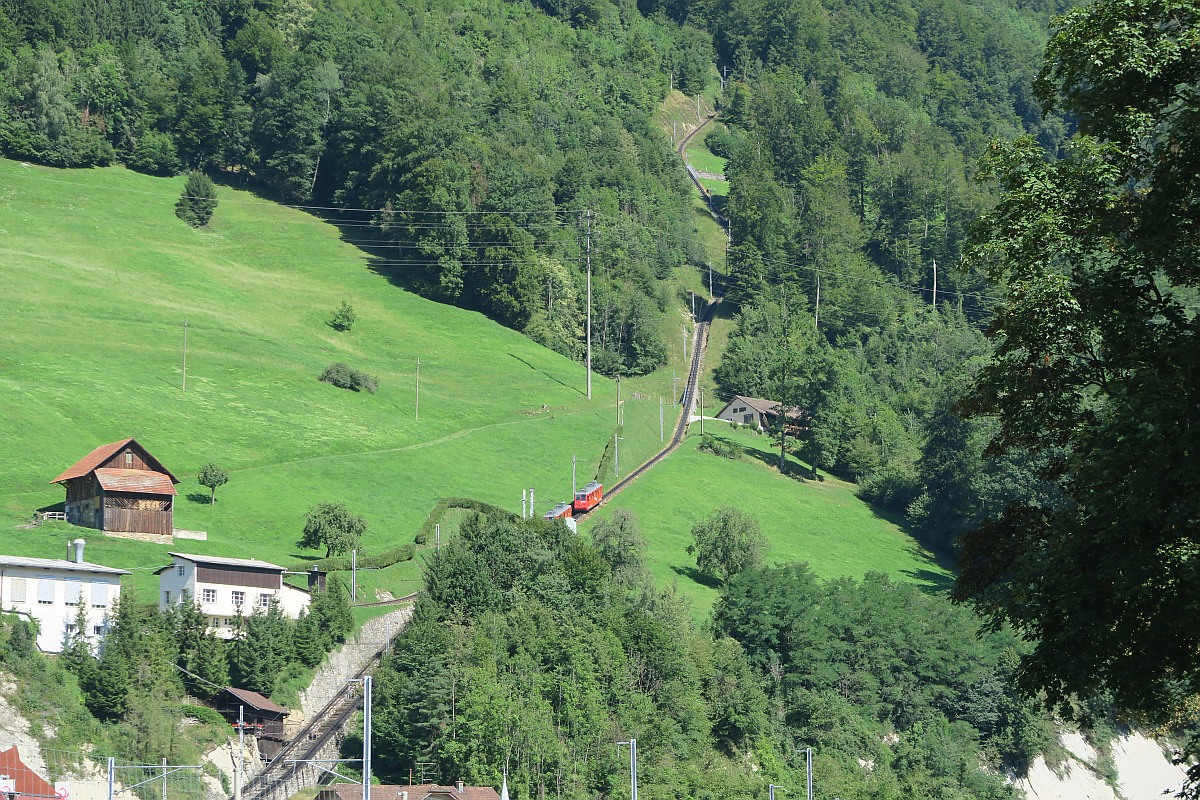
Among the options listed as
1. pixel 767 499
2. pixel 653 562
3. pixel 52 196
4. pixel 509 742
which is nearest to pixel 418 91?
pixel 52 196

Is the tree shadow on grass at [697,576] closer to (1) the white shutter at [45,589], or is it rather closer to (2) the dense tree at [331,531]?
(2) the dense tree at [331,531]

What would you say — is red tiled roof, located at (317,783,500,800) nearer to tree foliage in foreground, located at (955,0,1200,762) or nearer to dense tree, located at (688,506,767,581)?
tree foliage in foreground, located at (955,0,1200,762)

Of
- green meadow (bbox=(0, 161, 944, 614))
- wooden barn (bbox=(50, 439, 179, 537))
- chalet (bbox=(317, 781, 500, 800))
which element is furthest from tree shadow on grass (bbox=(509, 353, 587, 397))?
chalet (bbox=(317, 781, 500, 800))

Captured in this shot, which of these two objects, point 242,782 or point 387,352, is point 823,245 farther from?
point 242,782

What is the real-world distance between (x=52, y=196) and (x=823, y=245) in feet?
312

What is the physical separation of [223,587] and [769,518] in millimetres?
53773

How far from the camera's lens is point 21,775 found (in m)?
56.6

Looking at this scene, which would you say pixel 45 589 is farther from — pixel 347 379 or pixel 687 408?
pixel 687 408

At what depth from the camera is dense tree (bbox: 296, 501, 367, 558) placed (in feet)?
291

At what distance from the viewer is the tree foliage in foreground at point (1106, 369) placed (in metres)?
19.8

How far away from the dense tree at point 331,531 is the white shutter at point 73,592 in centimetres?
1780

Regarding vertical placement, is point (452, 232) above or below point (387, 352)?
above

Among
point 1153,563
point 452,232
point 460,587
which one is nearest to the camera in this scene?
point 1153,563

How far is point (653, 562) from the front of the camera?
101812 mm
